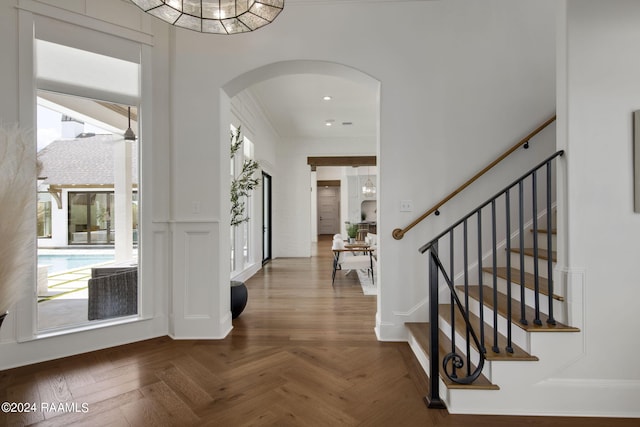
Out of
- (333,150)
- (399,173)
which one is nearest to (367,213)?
(333,150)

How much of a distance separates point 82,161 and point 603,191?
405 cm

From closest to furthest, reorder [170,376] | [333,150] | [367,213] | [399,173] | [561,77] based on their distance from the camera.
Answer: [561,77]
[170,376]
[399,173]
[333,150]
[367,213]

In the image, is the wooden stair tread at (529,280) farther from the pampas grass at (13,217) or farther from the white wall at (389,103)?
the pampas grass at (13,217)

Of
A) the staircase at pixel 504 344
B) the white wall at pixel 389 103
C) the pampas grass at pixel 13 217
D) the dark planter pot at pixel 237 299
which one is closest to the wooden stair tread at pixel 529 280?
the staircase at pixel 504 344

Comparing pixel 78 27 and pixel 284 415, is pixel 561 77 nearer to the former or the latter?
pixel 284 415

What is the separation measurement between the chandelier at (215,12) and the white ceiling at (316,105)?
7.78 feet

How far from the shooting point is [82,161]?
2.92 m

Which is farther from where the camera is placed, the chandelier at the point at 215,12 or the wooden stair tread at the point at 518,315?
the wooden stair tread at the point at 518,315

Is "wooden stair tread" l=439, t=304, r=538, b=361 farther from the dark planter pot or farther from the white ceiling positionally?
the white ceiling

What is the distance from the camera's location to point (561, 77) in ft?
6.67

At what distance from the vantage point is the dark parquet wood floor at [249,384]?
1.85 meters

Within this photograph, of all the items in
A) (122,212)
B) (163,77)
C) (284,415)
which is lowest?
(284,415)

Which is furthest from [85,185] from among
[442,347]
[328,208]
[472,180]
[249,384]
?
[328,208]

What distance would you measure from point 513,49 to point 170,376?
404 cm
